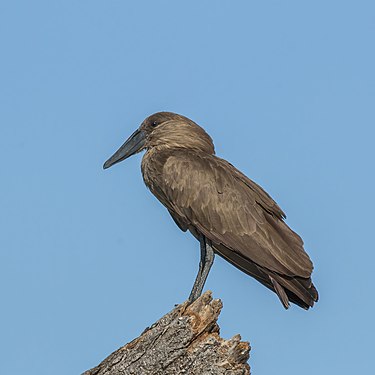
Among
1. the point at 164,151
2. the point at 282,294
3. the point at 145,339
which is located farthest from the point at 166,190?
the point at 145,339

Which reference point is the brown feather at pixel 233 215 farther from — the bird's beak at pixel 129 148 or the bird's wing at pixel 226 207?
the bird's beak at pixel 129 148

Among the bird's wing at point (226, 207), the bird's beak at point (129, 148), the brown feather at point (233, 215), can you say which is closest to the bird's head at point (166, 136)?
the bird's beak at point (129, 148)

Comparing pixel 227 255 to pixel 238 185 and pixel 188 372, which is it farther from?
pixel 188 372

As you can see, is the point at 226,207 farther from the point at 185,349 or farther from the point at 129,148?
the point at 185,349

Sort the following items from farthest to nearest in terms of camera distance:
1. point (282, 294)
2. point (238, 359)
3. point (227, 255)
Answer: point (227, 255) < point (282, 294) < point (238, 359)

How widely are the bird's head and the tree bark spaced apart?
11.9 feet

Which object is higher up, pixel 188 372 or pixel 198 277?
pixel 198 277

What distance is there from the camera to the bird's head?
996 centimetres

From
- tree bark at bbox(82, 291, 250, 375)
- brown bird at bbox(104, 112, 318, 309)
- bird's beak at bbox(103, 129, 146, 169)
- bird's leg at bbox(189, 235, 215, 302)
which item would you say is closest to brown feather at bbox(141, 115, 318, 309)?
brown bird at bbox(104, 112, 318, 309)

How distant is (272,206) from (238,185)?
440mm

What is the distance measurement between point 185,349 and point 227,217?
9.37ft

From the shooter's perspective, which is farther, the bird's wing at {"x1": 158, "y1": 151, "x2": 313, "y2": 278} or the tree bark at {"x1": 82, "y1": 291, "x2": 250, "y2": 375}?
the bird's wing at {"x1": 158, "y1": 151, "x2": 313, "y2": 278}

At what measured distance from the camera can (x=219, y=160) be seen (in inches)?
372

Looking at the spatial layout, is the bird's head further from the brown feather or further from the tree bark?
the tree bark
